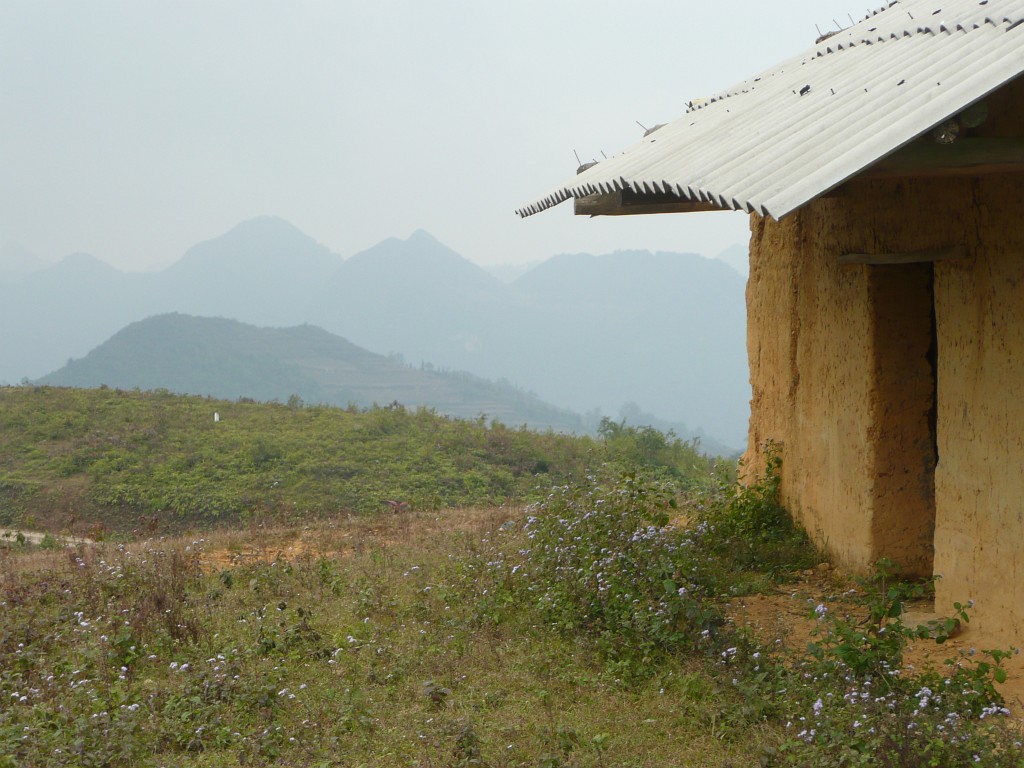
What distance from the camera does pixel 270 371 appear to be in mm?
85625

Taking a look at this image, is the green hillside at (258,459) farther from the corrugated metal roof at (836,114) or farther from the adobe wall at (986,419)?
the adobe wall at (986,419)

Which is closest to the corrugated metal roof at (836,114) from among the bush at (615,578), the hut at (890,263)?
the hut at (890,263)

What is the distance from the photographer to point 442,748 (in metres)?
4.01

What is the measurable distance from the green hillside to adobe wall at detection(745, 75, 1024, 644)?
6.04m

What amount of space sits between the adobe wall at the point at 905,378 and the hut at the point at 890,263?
12 mm

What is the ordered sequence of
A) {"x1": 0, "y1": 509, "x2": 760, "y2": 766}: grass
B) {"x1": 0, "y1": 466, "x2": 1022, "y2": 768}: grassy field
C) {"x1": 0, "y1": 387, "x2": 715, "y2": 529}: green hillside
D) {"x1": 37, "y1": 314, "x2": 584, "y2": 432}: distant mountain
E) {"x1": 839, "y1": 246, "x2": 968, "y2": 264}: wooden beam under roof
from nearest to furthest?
{"x1": 0, "y1": 466, "x2": 1022, "y2": 768}: grassy field → {"x1": 0, "y1": 509, "x2": 760, "y2": 766}: grass → {"x1": 839, "y1": 246, "x2": 968, "y2": 264}: wooden beam under roof → {"x1": 0, "y1": 387, "x2": 715, "y2": 529}: green hillside → {"x1": 37, "y1": 314, "x2": 584, "y2": 432}: distant mountain

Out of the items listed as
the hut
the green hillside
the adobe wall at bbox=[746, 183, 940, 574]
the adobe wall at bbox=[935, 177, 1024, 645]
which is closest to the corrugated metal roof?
the hut

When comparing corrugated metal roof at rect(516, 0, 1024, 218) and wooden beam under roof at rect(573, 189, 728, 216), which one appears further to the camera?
wooden beam under roof at rect(573, 189, 728, 216)

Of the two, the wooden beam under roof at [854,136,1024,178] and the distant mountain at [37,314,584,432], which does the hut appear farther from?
the distant mountain at [37,314,584,432]

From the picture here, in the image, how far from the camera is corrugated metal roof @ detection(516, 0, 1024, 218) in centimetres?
324

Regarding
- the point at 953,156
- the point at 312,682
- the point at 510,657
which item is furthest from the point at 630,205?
the point at 312,682

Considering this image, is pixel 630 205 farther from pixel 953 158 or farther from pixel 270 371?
pixel 270 371

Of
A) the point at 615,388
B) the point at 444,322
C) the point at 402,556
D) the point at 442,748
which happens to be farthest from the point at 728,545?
the point at 444,322

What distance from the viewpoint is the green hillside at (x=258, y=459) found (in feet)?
48.4
